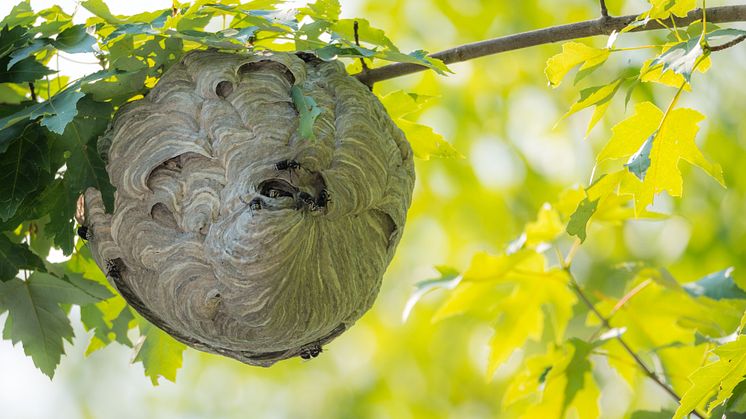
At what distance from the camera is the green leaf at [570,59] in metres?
1.99

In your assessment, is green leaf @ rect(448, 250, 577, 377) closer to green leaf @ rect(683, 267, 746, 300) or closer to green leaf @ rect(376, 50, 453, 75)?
green leaf @ rect(683, 267, 746, 300)

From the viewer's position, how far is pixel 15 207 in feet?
6.63

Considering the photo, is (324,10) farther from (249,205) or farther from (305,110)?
(249,205)

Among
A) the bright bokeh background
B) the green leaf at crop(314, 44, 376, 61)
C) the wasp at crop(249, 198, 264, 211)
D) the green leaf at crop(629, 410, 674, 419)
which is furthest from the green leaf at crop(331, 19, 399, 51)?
the bright bokeh background

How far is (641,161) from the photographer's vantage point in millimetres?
1975

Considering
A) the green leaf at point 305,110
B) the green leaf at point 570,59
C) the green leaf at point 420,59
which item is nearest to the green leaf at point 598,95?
the green leaf at point 570,59

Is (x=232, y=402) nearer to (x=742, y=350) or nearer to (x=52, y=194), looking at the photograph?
(x=52, y=194)

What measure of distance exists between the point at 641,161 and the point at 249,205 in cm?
73

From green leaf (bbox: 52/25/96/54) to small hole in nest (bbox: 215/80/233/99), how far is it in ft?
0.90

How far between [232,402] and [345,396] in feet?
3.41

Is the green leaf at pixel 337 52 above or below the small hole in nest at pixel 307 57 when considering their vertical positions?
above

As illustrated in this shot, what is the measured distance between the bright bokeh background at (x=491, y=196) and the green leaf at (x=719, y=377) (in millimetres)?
3212

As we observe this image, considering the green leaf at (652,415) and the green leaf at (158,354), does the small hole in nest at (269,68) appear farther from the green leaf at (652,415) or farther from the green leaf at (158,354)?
the green leaf at (652,415)

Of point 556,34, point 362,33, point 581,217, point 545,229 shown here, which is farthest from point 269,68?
point 545,229
